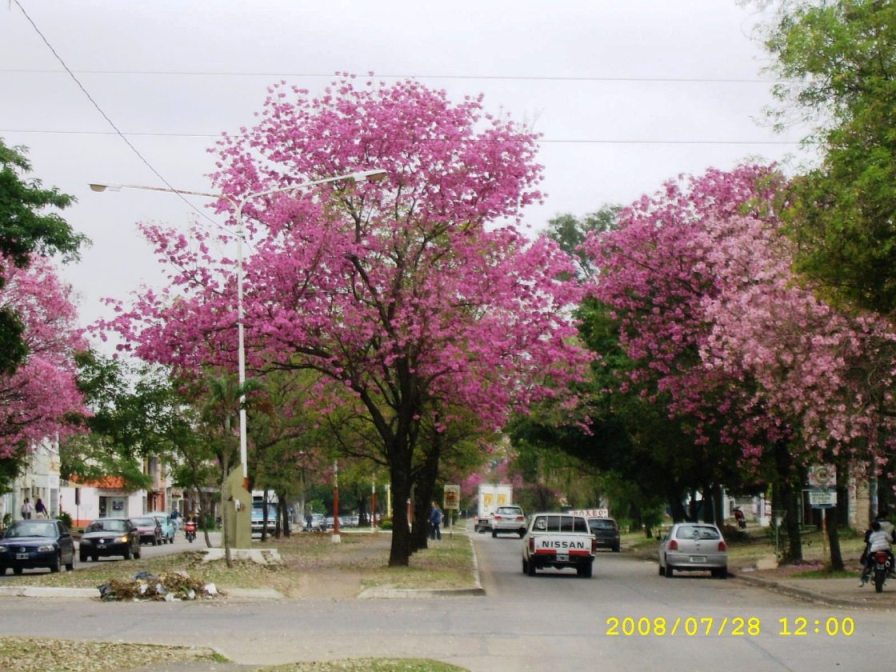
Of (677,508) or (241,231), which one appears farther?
(677,508)

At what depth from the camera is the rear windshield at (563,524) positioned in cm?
3691

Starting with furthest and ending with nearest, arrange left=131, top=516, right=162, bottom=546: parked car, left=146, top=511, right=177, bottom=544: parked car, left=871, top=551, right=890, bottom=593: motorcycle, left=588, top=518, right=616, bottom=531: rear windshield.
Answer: left=146, top=511, right=177, bottom=544: parked car → left=131, top=516, right=162, bottom=546: parked car → left=588, top=518, right=616, bottom=531: rear windshield → left=871, top=551, right=890, bottom=593: motorcycle

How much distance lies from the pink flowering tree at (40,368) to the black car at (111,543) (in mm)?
3685

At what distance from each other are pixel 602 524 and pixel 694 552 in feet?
78.1

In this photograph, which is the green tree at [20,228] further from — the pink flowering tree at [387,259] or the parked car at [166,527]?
the parked car at [166,527]

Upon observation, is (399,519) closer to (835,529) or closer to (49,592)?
(49,592)

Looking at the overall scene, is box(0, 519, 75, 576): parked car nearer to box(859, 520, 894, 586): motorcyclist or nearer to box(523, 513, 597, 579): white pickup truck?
box(523, 513, 597, 579): white pickup truck

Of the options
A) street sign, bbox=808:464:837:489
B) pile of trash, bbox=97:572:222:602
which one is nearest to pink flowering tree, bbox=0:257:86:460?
pile of trash, bbox=97:572:222:602

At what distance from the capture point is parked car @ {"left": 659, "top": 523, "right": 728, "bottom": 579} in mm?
37344

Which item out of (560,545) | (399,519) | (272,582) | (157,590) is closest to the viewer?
(157,590)

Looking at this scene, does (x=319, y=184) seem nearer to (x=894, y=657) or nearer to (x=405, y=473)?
(x=405, y=473)

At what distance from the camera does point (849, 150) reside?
17062mm

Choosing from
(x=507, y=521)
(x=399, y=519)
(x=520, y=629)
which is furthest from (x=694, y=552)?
(x=507, y=521)

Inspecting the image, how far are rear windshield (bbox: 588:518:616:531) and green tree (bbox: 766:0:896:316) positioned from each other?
140 ft
